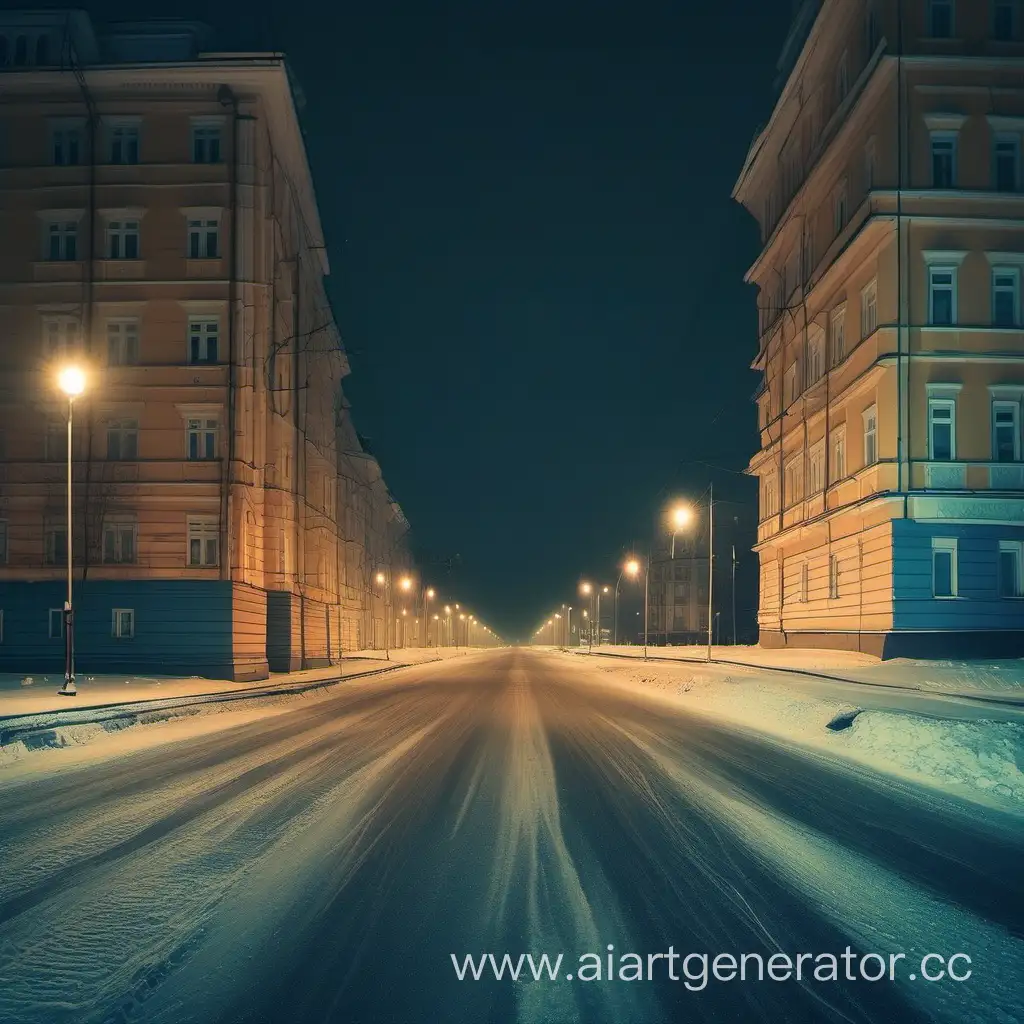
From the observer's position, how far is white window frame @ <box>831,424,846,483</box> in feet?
102

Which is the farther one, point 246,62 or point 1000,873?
point 246,62

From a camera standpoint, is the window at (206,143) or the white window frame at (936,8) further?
the window at (206,143)

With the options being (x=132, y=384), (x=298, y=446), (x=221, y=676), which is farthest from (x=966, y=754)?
(x=298, y=446)

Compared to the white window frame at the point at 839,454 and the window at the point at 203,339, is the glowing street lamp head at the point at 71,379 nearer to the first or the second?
the window at the point at 203,339

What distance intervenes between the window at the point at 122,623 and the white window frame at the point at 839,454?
2436cm

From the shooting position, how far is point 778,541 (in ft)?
131

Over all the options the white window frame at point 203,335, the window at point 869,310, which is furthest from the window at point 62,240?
the window at point 869,310

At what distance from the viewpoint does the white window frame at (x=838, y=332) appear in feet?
103

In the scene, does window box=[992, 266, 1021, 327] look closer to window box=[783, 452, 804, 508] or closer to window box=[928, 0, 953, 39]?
window box=[928, 0, 953, 39]

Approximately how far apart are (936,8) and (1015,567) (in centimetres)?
1715

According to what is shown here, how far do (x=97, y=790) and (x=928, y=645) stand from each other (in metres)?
24.0

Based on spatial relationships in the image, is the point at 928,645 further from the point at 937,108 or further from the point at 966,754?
the point at 966,754

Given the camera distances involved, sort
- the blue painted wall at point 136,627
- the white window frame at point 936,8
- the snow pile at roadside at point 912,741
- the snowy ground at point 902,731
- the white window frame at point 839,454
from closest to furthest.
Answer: the snow pile at roadside at point 912,741, the snowy ground at point 902,731, the white window frame at point 936,8, the blue painted wall at point 136,627, the white window frame at point 839,454

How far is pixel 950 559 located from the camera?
26.3 meters
